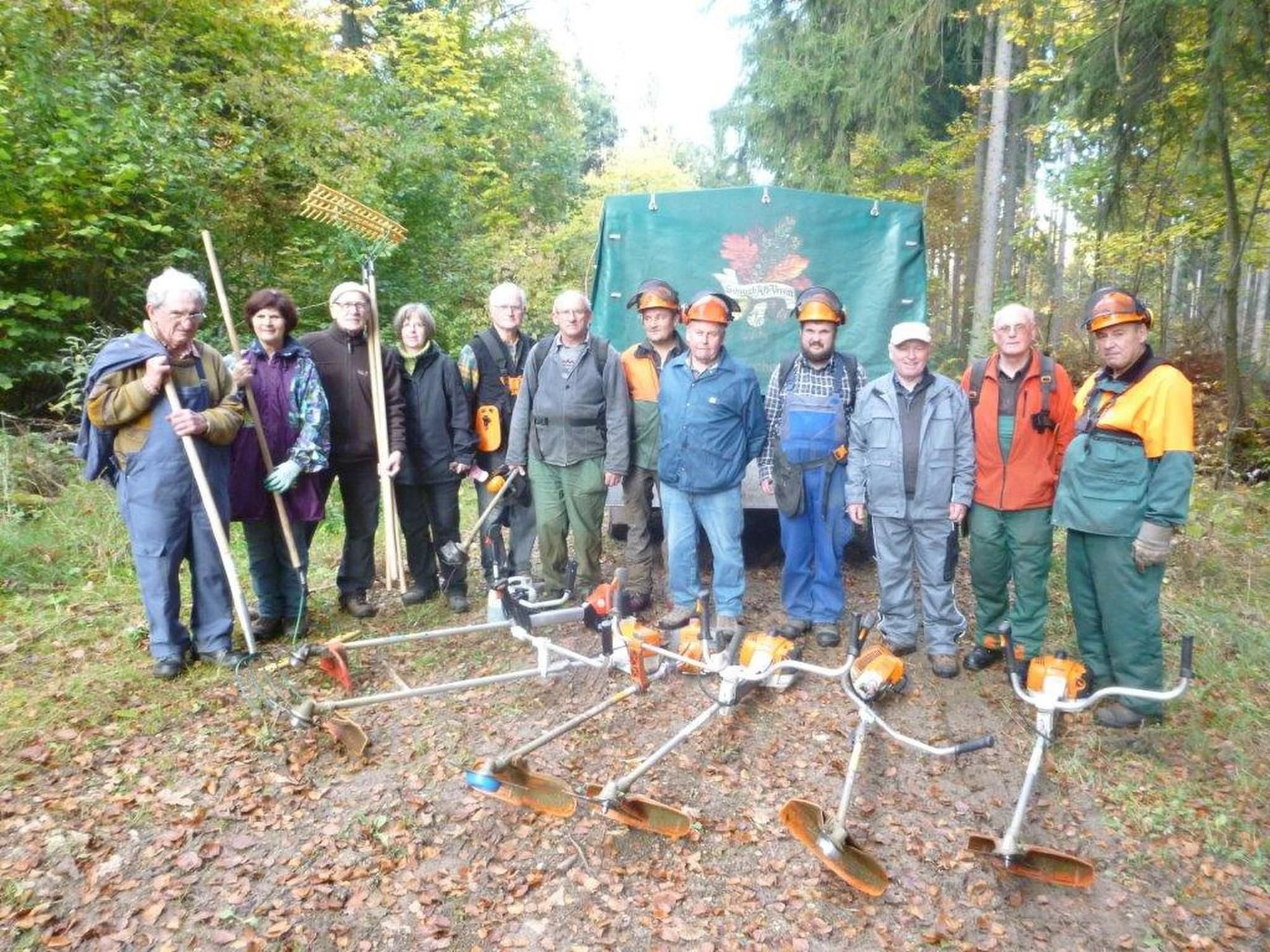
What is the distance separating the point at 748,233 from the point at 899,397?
2.66 m

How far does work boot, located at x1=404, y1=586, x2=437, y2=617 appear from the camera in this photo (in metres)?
5.32

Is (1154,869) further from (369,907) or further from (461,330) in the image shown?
(461,330)

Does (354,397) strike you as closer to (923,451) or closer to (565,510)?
(565,510)

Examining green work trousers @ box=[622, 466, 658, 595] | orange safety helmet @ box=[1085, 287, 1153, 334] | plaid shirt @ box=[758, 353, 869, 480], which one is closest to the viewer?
orange safety helmet @ box=[1085, 287, 1153, 334]

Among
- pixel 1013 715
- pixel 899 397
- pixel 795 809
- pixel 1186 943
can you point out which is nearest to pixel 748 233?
pixel 899 397

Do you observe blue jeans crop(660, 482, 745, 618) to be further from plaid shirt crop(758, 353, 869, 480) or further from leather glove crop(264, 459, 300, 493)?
leather glove crop(264, 459, 300, 493)

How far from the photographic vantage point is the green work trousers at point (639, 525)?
195 inches

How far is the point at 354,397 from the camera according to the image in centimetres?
480

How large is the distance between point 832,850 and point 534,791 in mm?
1205

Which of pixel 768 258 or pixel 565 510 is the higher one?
pixel 768 258

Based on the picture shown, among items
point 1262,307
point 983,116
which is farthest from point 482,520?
point 1262,307

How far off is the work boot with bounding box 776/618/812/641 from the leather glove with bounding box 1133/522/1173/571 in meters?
1.92

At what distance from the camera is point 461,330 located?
38.9 feet

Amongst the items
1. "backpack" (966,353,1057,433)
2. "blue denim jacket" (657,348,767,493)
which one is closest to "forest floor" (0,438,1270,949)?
"blue denim jacket" (657,348,767,493)
